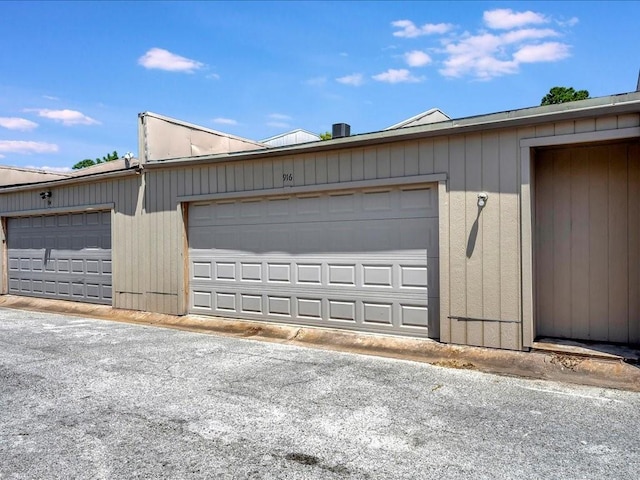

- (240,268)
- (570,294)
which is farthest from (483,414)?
(240,268)

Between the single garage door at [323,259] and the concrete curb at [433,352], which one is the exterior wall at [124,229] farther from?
the single garage door at [323,259]

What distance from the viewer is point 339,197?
705 centimetres

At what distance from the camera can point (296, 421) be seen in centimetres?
366

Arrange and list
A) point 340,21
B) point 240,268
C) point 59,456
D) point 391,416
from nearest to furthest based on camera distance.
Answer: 1. point 59,456
2. point 391,416
3. point 240,268
4. point 340,21

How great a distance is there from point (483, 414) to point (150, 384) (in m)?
3.28

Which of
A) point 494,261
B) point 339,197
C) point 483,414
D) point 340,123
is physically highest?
point 340,123

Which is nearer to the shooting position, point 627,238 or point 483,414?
point 483,414

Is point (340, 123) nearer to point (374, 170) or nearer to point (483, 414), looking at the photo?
point (374, 170)

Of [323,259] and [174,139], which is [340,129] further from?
[174,139]

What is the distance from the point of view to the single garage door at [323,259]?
643 cm

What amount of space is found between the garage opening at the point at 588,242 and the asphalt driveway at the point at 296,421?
1561 mm

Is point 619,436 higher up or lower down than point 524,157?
lower down

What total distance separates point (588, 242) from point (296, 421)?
453 centimetres

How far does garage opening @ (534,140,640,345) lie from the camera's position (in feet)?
18.4
